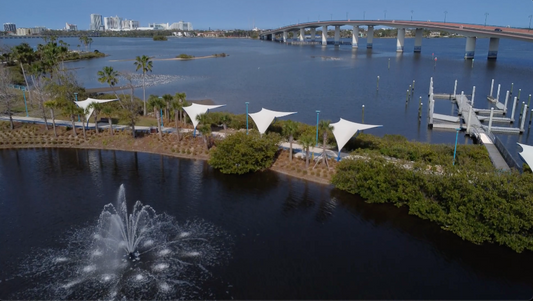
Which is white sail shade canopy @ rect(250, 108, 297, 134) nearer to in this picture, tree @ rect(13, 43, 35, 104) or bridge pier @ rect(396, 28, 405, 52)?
tree @ rect(13, 43, 35, 104)

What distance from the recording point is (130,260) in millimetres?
21422

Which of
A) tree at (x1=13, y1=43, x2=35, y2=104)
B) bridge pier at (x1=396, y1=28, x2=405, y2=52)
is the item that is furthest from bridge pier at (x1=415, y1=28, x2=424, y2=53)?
tree at (x1=13, y1=43, x2=35, y2=104)

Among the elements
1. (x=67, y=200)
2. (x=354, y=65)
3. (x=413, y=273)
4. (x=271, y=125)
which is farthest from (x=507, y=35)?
(x=67, y=200)

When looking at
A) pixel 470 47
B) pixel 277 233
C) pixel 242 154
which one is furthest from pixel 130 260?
pixel 470 47

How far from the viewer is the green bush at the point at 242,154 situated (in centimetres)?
3278

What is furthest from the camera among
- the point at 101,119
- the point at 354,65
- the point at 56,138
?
the point at 354,65

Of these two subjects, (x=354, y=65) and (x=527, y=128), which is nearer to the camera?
(x=527, y=128)

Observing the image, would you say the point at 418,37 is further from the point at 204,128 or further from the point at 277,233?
the point at 277,233

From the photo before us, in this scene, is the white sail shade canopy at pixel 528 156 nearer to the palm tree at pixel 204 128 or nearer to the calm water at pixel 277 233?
the calm water at pixel 277 233

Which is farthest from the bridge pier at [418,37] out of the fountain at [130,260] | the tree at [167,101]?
the fountain at [130,260]

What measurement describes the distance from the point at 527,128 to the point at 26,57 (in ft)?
255

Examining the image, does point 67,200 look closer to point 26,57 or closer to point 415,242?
point 415,242

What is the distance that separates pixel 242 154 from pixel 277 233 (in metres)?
10.2

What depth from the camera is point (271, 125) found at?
4191 cm
